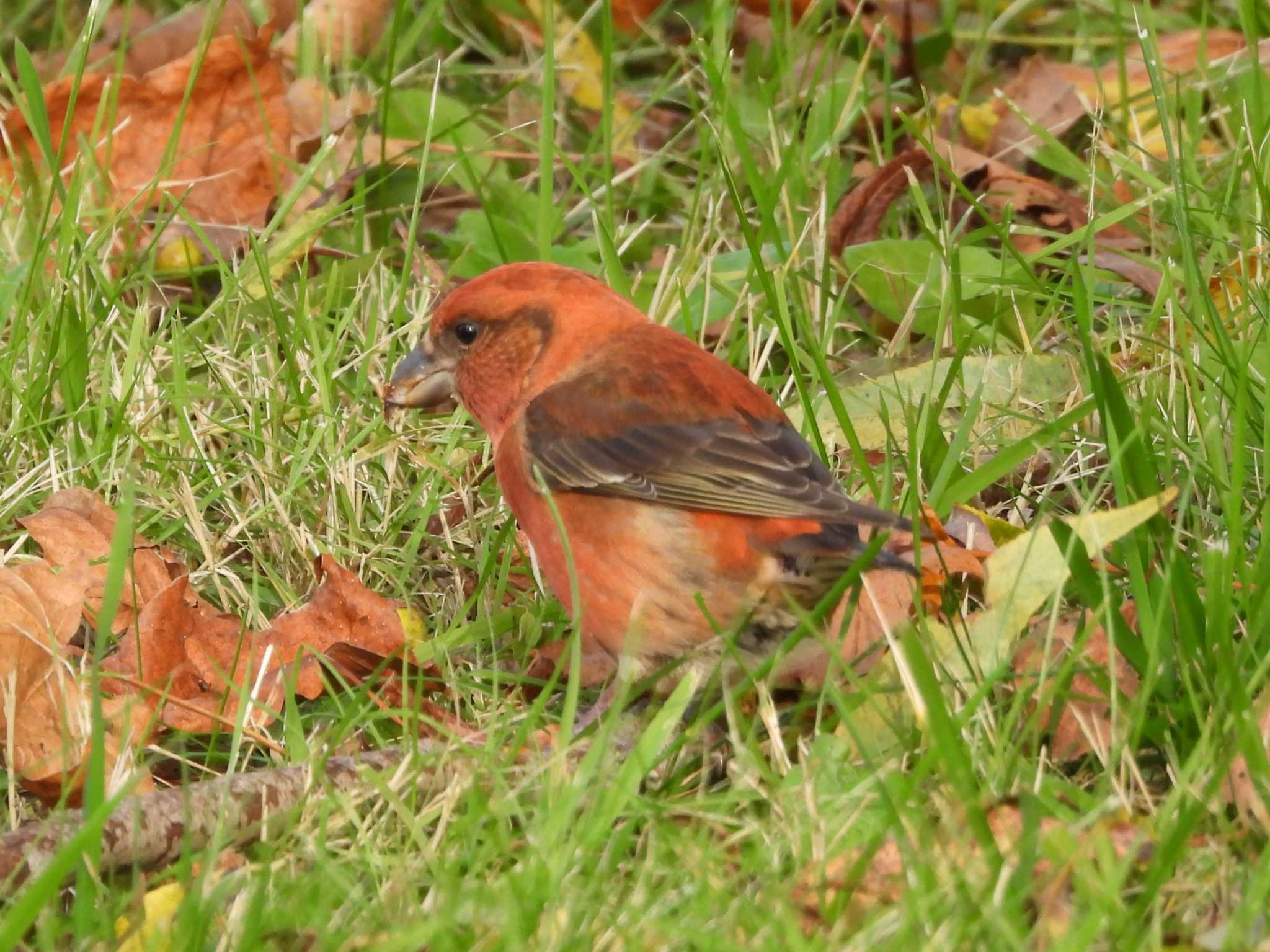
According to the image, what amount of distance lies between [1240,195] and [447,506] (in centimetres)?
192

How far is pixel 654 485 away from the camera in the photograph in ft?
11.2

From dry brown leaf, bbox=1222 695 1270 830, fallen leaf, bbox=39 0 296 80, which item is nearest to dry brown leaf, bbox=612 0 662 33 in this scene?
fallen leaf, bbox=39 0 296 80

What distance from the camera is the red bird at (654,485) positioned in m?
3.28

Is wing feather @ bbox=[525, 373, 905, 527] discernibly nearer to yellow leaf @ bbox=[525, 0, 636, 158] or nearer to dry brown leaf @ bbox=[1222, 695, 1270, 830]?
dry brown leaf @ bbox=[1222, 695, 1270, 830]

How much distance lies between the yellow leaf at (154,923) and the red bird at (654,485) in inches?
36.4

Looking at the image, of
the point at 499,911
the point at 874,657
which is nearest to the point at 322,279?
the point at 874,657

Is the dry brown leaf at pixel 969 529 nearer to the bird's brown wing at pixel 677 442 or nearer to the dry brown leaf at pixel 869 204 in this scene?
the bird's brown wing at pixel 677 442

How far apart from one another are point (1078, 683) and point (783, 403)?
132 cm

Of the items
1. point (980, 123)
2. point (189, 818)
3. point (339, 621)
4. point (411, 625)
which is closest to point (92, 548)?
point (339, 621)

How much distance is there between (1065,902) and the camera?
2338mm

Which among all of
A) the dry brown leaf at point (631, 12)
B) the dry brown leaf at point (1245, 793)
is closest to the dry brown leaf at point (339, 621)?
the dry brown leaf at point (1245, 793)

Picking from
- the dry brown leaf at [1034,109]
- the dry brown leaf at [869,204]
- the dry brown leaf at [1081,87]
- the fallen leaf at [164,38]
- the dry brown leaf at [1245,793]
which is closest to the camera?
the dry brown leaf at [1245,793]

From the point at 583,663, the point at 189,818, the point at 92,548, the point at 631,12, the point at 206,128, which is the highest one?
the point at 631,12

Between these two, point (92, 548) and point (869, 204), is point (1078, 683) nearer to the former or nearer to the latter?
point (92, 548)
